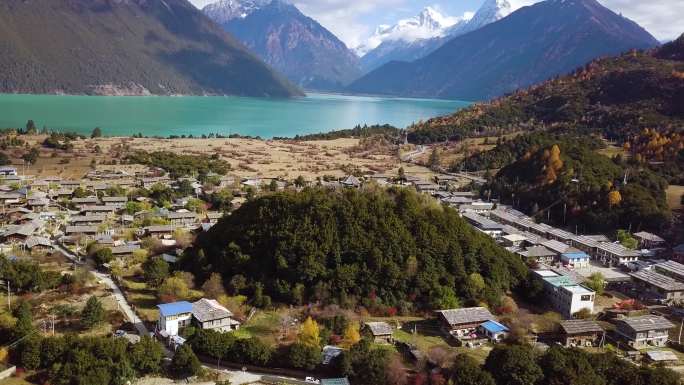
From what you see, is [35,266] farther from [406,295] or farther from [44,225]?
[406,295]

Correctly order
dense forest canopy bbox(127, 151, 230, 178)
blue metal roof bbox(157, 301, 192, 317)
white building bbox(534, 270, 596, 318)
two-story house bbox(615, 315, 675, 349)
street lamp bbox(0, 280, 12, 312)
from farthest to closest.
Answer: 1. dense forest canopy bbox(127, 151, 230, 178)
2. white building bbox(534, 270, 596, 318)
3. street lamp bbox(0, 280, 12, 312)
4. two-story house bbox(615, 315, 675, 349)
5. blue metal roof bbox(157, 301, 192, 317)

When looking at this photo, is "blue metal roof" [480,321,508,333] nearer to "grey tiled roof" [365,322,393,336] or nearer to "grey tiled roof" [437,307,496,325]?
"grey tiled roof" [437,307,496,325]

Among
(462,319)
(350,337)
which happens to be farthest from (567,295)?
(350,337)

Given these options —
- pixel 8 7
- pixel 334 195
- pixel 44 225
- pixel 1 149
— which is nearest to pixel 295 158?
pixel 1 149

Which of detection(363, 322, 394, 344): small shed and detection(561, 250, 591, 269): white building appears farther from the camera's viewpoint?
detection(561, 250, 591, 269): white building

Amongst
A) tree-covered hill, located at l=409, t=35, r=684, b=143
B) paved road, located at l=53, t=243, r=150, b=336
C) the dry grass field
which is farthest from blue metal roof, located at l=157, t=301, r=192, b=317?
tree-covered hill, located at l=409, t=35, r=684, b=143

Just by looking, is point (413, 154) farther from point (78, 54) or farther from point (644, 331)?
point (78, 54)
